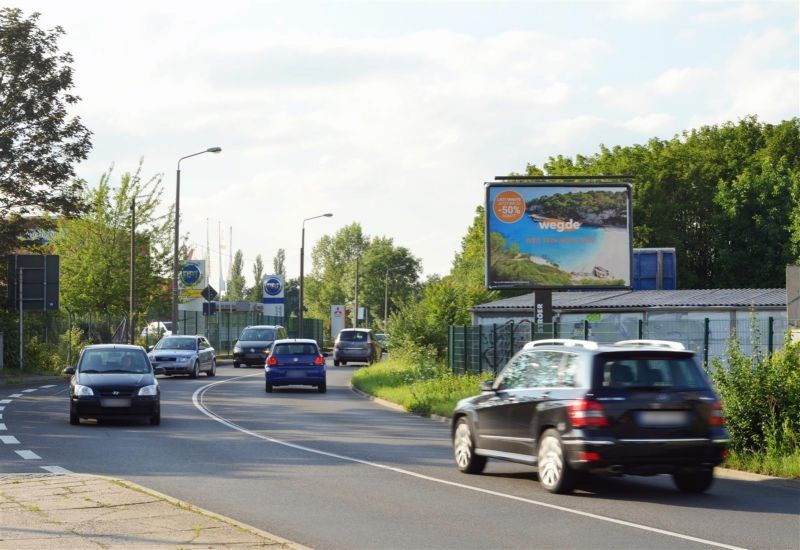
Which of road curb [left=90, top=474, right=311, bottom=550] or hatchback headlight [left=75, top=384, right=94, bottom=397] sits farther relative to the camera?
hatchback headlight [left=75, top=384, right=94, bottom=397]

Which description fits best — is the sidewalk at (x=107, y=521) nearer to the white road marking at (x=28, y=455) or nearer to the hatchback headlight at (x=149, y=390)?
the white road marking at (x=28, y=455)

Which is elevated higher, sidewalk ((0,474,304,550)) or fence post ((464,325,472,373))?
fence post ((464,325,472,373))

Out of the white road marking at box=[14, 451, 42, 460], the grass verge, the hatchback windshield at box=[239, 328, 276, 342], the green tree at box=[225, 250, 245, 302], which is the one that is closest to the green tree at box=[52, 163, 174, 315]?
the hatchback windshield at box=[239, 328, 276, 342]

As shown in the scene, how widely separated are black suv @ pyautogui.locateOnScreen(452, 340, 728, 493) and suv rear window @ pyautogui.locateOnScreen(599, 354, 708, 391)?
0.01 m

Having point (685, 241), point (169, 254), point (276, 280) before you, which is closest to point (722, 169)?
point (685, 241)

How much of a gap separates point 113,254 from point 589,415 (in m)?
49.1

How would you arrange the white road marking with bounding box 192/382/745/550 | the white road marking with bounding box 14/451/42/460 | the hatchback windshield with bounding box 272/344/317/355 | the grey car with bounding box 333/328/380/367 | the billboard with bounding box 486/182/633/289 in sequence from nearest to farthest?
the white road marking with bounding box 192/382/745/550, the white road marking with bounding box 14/451/42/460, the billboard with bounding box 486/182/633/289, the hatchback windshield with bounding box 272/344/317/355, the grey car with bounding box 333/328/380/367

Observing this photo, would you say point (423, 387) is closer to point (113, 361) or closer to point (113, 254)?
point (113, 361)

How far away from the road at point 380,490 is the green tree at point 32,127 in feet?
59.2

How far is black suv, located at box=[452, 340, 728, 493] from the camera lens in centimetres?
1256

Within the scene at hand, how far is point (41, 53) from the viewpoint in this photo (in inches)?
1603

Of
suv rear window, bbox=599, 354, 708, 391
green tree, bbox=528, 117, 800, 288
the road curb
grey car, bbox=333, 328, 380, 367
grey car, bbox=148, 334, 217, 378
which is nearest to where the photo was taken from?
the road curb

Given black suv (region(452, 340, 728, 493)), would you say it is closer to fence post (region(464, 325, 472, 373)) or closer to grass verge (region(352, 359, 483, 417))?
grass verge (region(352, 359, 483, 417))

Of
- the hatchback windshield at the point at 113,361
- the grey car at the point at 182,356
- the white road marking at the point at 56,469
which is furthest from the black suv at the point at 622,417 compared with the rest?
the grey car at the point at 182,356
